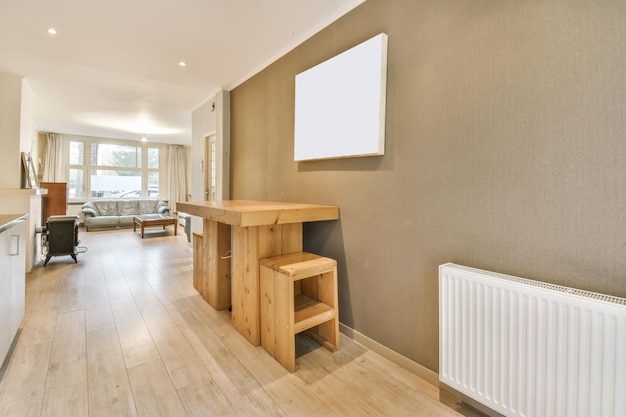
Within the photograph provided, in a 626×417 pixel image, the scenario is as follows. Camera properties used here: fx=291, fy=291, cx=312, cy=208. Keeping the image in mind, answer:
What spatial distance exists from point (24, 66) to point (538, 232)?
517cm

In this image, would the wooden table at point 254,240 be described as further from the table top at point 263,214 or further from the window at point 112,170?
the window at point 112,170

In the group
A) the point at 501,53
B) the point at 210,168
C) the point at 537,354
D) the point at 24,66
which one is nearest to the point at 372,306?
the point at 537,354

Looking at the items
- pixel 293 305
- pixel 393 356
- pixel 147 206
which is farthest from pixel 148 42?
pixel 147 206

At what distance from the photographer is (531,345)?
1.17 meters

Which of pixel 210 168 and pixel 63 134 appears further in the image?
pixel 63 134

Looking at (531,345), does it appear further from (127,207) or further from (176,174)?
(176,174)

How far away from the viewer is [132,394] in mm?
1577

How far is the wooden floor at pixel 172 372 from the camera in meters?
1.50

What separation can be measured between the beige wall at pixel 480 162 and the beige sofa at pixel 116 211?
291 inches

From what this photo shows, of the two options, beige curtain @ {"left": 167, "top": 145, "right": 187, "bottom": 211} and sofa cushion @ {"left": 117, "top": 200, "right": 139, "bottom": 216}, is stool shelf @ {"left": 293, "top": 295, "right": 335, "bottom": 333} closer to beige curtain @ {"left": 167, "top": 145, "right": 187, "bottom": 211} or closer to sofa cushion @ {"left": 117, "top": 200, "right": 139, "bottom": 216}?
sofa cushion @ {"left": 117, "top": 200, "right": 139, "bottom": 216}

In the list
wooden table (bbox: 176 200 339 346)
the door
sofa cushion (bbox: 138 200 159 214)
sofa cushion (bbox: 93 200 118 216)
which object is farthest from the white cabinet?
sofa cushion (bbox: 138 200 159 214)

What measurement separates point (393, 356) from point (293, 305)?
2.45 ft

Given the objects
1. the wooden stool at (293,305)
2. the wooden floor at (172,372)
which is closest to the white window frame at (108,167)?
the wooden floor at (172,372)

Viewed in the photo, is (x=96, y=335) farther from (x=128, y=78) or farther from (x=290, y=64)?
(x=128, y=78)
